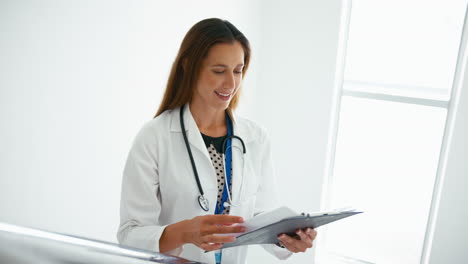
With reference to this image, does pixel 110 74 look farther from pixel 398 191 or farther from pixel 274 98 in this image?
pixel 398 191

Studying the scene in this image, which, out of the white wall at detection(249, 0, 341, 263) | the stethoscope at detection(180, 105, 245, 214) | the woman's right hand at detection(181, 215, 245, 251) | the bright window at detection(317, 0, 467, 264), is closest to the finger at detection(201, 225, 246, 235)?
the woman's right hand at detection(181, 215, 245, 251)

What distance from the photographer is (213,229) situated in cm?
92

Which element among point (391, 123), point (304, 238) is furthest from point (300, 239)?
point (391, 123)

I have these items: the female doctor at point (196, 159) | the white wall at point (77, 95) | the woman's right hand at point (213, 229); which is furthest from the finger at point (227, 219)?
the white wall at point (77, 95)

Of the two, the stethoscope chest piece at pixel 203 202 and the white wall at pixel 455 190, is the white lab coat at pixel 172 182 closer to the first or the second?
the stethoscope chest piece at pixel 203 202

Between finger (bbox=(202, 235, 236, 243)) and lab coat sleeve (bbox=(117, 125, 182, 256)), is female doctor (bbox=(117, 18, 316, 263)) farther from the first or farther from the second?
finger (bbox=(202, 235, 236, 243))

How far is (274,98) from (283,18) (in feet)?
1.83

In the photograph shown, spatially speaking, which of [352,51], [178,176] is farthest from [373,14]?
[178,176]

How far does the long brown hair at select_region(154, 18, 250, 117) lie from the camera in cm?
117

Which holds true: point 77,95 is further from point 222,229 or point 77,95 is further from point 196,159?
A: point 222,229

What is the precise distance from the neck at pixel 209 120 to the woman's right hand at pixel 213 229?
0.40m

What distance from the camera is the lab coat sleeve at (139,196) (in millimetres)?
1129

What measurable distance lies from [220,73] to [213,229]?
0.49m

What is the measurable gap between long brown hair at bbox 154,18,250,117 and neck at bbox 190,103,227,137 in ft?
0.16
